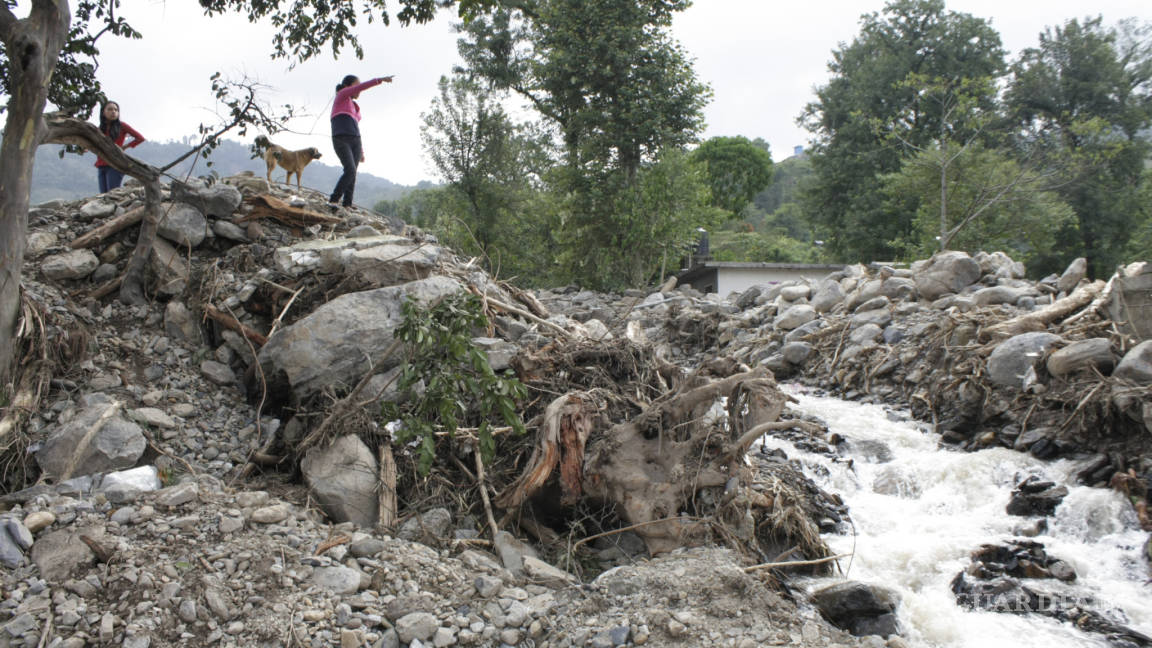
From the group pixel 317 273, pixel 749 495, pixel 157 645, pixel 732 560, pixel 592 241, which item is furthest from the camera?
pixel 592 241

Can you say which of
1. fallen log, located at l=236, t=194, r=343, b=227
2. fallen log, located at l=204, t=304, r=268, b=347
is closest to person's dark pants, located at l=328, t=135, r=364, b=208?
fallen log, located at l=236, t=194, r=343, b=227

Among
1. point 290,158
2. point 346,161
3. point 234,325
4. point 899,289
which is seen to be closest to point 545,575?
point 234,325

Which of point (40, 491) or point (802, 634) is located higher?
point (40, 491)

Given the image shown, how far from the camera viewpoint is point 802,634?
350 cm

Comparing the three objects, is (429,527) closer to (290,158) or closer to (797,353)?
(290,158)

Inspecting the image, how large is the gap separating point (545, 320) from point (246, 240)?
269 centimetres

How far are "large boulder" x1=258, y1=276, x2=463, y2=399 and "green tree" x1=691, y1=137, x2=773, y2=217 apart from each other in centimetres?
4268

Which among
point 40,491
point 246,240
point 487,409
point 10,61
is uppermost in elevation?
point 10,61

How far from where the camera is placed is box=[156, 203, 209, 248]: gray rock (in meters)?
5.91

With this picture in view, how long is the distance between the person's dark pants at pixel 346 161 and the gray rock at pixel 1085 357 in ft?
24.9

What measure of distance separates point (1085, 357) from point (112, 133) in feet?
33.1

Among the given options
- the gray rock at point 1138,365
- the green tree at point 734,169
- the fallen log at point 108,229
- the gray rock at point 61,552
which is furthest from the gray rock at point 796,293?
the green tree at point 734,169

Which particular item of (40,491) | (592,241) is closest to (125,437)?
(40,491)

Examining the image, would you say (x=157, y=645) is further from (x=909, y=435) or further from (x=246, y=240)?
(x=909, y=435)
